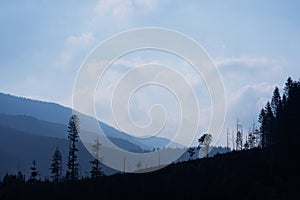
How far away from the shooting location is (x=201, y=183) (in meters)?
78.4

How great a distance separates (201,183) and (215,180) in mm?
2285

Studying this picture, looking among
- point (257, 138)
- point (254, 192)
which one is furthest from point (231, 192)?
point (257, 138)

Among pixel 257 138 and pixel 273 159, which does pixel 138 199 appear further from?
pixel 257 138

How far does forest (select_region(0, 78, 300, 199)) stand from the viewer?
6981 cm

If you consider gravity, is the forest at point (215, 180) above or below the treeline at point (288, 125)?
below

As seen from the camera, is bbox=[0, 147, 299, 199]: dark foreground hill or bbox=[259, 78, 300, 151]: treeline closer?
bbox=[0, 147, 299, 199]: dark foreground hill

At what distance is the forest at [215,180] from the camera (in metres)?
69.8

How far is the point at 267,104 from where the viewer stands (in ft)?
402

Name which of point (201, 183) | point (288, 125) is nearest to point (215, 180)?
point (201, 183)

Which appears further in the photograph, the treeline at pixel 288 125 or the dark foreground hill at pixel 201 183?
the treeline at pixel 288 125

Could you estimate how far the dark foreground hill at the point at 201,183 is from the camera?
69.0 metres

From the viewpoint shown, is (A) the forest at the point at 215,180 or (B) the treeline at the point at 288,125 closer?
(A) the forest at the point at 215,180

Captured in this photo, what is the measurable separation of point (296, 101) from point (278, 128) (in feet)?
18.4

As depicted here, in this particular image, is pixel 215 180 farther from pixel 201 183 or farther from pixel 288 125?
pixel 288 125
